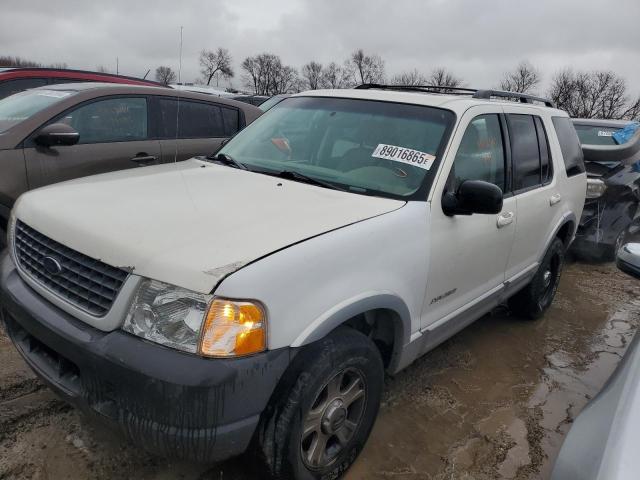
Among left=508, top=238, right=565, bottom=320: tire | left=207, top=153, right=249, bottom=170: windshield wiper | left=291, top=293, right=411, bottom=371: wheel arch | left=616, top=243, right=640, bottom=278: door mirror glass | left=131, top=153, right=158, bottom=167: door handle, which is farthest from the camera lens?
left=131, top=153, right=158, bottom=167: door handle

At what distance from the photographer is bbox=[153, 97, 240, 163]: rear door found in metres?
5.03

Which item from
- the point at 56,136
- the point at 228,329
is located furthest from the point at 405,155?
the point at 56,136

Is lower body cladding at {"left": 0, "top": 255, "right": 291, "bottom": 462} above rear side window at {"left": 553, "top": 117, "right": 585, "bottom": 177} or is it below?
below

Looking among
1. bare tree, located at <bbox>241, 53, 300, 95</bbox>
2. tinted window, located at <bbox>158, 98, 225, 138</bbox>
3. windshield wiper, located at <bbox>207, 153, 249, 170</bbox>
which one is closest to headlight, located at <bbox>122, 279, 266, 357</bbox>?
windshield wiper, located at <bbox>207, 153, 249, 170</bbox>

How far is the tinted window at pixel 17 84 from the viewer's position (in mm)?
5664

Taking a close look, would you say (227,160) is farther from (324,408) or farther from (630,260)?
(630,260)

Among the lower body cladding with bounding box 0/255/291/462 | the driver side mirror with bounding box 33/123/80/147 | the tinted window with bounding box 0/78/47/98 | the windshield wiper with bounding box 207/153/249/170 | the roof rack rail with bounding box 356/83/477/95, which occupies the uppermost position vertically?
the roof rack rail with bounding box 356/83/477/95

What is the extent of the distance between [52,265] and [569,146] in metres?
4.25

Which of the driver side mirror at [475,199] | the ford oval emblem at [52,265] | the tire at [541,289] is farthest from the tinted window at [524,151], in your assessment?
the ford oval emblem at [52,265]

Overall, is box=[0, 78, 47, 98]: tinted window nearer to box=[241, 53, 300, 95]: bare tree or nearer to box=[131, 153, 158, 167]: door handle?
box=[131, 153, 158, 167]: door handle

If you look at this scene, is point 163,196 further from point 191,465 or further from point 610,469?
point 610,469

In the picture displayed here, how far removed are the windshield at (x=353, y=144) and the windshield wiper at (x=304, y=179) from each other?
3 cm

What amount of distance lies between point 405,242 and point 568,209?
8.86 feet

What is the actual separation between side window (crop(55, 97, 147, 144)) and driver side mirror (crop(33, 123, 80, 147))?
9.1 inches
